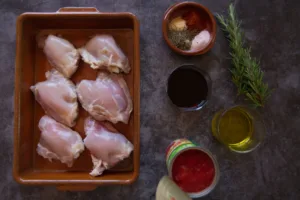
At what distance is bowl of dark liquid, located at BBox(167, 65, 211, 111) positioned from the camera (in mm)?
1166

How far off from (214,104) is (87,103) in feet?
1.53

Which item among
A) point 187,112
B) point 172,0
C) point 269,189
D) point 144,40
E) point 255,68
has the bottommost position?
point 269,189

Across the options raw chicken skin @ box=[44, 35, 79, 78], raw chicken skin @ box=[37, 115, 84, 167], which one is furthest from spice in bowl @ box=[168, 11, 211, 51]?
raw chicken skin @ box=[37, 115, 84, 167]

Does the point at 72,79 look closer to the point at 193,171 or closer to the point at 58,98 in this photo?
the point at 58,98

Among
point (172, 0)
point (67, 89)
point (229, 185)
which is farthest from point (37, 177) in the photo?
point (172, 0)

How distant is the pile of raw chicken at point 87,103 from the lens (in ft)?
3.84

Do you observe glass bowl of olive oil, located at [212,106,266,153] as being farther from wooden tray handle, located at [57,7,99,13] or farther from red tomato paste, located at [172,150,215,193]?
wooden tray handle, located at [57,7,99,13]

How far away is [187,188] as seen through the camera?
104 centimetres

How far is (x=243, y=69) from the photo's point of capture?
1.19 metres

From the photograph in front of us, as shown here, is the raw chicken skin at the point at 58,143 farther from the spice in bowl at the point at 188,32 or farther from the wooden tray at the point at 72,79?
the spice in bowl at the point at 188,32

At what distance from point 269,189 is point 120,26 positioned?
0.82 meters

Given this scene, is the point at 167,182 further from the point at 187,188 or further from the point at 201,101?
the point at 201,101

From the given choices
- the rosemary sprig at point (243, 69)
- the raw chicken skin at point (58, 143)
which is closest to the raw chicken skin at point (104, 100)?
the raw chicken skin at point (58, 143)

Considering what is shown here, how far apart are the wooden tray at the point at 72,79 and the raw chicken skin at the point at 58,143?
31mm
